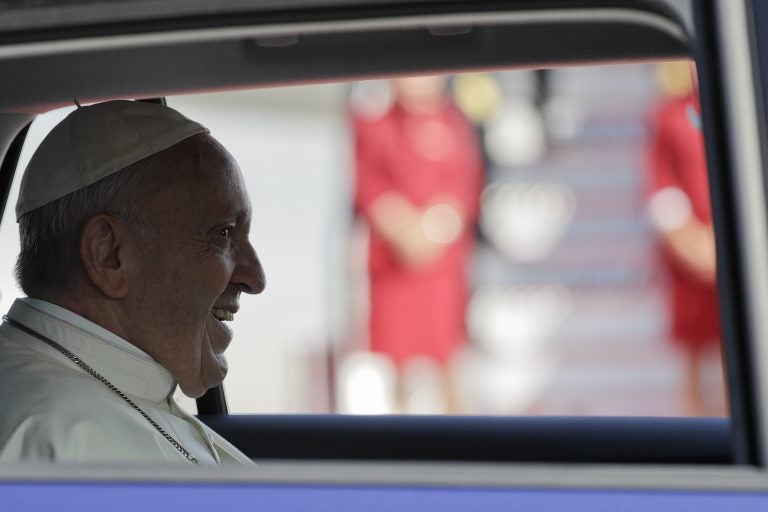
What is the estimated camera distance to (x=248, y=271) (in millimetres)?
2859

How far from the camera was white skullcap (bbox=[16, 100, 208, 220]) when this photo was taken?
2.56 m

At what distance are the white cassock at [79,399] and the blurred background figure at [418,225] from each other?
5.10 m

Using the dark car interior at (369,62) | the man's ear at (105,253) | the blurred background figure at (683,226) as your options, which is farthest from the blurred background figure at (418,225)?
the man's ear at (105,253)

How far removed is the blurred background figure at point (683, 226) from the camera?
7574 mm

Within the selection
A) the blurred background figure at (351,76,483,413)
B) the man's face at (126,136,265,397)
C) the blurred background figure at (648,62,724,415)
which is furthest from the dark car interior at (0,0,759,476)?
the blurred background figure at (351,76,483,413)

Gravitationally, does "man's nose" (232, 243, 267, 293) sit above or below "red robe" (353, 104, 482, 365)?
below

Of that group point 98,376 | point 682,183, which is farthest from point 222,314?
point 682,183

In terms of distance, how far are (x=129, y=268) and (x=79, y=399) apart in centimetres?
35

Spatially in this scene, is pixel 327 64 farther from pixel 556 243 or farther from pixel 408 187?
pixel 556 243

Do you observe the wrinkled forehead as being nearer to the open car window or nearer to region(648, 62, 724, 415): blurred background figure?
the open car window

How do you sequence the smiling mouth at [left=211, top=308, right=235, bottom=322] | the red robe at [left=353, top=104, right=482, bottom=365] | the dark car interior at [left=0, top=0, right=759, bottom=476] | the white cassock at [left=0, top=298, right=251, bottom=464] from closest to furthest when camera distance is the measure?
the dark car interior at [left=0, top=0, right=759, bottom=476], the white cassock at [left=0, top=298, right=251, bottom=464], the smiling mouth at [left=211, top=308, right=235, bottom=322], the red robe at [left=353, top=104, right=482, bottom=365]

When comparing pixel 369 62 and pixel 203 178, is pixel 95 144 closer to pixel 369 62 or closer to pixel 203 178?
pixel 203 178

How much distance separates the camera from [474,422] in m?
3.44

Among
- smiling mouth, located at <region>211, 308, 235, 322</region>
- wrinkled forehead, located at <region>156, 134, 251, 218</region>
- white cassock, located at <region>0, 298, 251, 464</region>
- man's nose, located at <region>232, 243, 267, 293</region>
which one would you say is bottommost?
white cassock, located at <region>0, 298, 251, 464</region>
